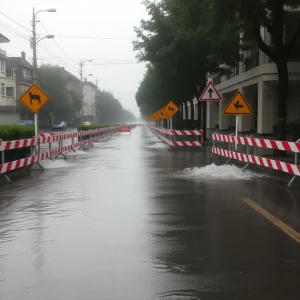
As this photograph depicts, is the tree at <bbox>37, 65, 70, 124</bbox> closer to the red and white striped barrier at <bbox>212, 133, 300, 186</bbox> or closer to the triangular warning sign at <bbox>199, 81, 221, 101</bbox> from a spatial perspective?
the triangular warning sign at <bbox>199, 81, 221, 101</bbox>

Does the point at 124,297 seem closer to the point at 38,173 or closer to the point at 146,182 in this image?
the point at 146,182

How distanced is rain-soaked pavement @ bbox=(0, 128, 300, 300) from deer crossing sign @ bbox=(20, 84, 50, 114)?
497 cm

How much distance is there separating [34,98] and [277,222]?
10.8 meters

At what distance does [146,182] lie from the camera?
11242mm

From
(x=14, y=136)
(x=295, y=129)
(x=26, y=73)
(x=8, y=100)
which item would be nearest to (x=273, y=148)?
(x=14, y=136)

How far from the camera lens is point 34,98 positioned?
15234 mm

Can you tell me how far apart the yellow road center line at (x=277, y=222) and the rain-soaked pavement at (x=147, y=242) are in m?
0.06

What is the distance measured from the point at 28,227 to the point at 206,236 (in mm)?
2721

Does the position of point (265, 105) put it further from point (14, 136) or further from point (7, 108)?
point (7, 108)

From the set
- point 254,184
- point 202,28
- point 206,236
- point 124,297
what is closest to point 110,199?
point 206,236

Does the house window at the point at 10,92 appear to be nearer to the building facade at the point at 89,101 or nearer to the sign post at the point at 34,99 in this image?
the sign post at the point at 34,99

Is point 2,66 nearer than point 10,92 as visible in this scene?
Yes

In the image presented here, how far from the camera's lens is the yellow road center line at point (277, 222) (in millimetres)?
6090

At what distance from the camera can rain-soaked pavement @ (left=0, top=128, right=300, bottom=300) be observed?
13.9ft
